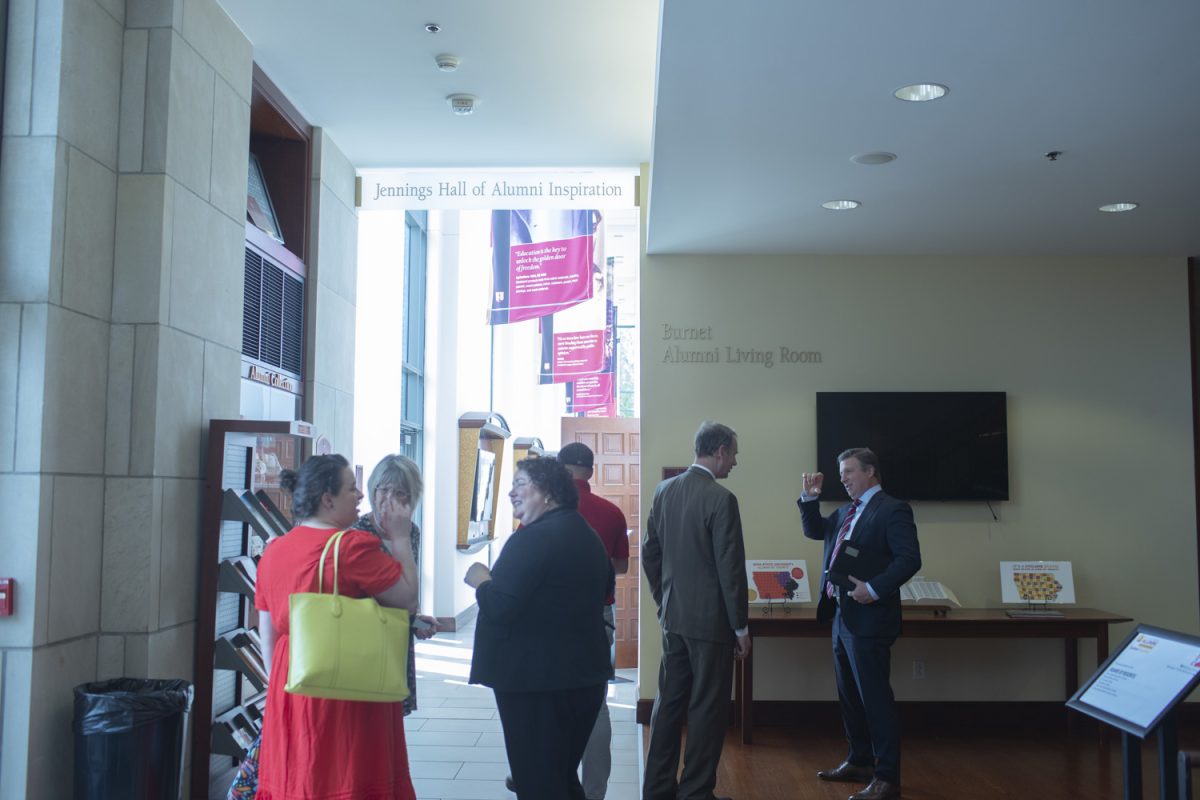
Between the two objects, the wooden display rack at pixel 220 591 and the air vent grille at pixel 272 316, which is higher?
the air vent grille at pixel 272 316

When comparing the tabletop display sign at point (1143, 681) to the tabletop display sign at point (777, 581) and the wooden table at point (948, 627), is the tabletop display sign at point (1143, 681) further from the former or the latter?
the tabletop display sign at point (777, 581)

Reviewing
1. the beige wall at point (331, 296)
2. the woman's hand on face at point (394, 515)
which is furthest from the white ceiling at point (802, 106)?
the woman's hand on face at point (394, 515)

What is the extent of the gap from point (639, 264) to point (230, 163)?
2.79m

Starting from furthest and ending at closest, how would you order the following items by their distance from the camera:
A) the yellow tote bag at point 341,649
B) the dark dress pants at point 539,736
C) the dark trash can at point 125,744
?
the dark trash can at point 125,744
the dark dress pants at point 539,736
the yellow tote bag at point 341,649

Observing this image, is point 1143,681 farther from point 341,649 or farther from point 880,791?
point 341,649

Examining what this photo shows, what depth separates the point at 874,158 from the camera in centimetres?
496

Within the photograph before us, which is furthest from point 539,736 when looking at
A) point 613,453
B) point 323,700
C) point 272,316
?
point 613,453

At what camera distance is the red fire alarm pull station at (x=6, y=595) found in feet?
12.4

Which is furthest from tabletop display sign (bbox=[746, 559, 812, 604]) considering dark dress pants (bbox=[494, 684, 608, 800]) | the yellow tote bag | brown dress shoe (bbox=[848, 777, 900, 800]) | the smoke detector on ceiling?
the yellow tote bag

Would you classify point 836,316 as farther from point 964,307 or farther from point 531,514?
point 531,514

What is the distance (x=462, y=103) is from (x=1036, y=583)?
4.67 m

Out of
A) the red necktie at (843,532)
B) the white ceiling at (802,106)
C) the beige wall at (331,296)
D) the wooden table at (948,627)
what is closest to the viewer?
the white ceiling at (802,106)

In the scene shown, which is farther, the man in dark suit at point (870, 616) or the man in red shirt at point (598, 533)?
the man in red shirt at point (598, 533)

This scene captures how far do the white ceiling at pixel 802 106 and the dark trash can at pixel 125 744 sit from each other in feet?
10.1
